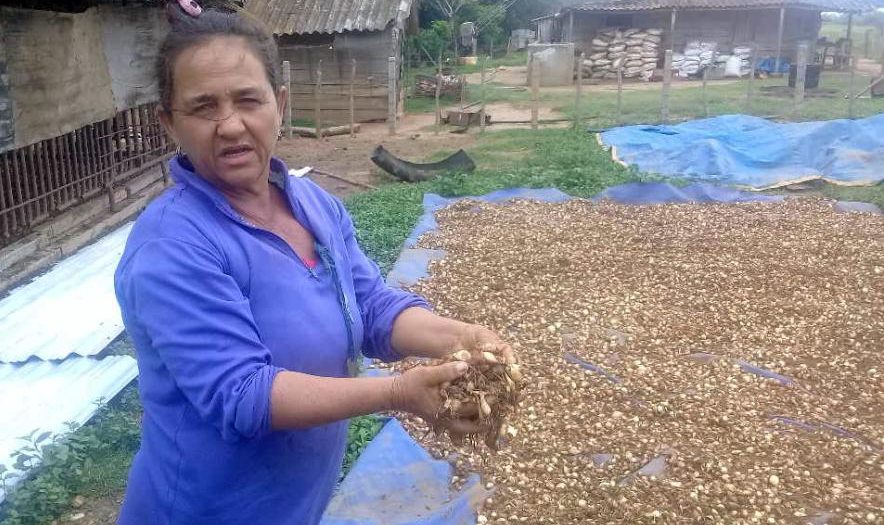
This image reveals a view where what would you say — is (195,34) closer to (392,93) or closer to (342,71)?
(392,93)

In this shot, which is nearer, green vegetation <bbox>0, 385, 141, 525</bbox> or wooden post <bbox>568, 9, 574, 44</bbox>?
green vegetation <bbox>0, 385, 141, 525</bbox>

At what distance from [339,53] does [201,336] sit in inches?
593

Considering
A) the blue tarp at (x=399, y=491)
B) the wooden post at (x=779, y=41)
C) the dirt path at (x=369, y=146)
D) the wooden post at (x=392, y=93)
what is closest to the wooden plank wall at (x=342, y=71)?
the dirt path at (x=369, y=146)

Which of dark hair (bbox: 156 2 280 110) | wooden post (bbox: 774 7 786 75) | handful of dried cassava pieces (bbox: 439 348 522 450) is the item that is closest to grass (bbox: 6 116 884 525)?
handful of dried cassava pieces (bbox: 439 348 522 450)

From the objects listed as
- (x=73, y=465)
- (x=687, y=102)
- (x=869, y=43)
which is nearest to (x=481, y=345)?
(x=73, y=465)

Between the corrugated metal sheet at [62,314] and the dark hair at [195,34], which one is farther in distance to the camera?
the corrugated metal sheet at [62,314]

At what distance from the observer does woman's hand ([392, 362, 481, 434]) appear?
1.29 metres

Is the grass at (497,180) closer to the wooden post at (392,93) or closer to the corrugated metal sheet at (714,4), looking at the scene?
the wooden post at (392,93)

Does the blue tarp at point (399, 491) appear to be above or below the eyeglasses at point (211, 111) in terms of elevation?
below

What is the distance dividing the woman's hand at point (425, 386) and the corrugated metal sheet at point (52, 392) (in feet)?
9.67

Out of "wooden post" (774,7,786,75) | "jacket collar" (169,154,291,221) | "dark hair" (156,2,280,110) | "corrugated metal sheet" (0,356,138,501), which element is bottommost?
"corrugated metal sheet" (0,356,138,501)

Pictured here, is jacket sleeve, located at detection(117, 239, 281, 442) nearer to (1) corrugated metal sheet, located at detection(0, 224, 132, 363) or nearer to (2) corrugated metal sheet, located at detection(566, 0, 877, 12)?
(1) corrugated metal sheet, located at detection(0, 224, 132, 363)

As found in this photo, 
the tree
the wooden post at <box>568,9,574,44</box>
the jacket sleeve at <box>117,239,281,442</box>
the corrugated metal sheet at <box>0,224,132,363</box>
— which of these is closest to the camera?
the jacket sleeve at <box>117,239,281,442</box>

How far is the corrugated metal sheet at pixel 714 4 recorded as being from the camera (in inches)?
920
